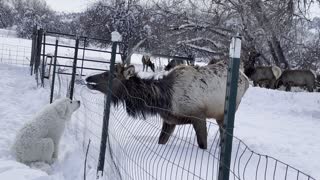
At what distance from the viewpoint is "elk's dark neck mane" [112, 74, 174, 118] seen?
7.19m

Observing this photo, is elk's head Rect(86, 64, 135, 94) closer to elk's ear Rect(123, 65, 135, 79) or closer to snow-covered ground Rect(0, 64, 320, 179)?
elk's ear Rect(123, 65, 135, 79)

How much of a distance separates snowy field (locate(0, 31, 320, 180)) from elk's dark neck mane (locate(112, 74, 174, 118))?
295 mm

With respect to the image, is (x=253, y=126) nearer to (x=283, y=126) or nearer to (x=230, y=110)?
(x=283, y=126)

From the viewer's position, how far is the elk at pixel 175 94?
23.2ft

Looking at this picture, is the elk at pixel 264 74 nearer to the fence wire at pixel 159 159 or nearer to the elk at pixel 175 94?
the fence wire at pixel 159 159

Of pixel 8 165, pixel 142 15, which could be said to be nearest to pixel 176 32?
pixel 142 15

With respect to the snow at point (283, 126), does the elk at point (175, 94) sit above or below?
above

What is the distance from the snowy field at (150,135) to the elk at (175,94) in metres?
0.29

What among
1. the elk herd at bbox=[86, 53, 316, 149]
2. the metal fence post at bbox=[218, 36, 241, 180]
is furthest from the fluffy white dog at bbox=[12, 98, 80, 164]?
the metal fence post at bbox=[218, 36, 241, 180]

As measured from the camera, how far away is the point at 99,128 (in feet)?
24.7

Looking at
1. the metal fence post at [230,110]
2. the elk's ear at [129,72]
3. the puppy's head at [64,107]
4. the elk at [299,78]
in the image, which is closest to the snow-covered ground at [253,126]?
the puppy's head at [64,107]

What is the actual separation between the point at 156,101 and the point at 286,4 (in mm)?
11571

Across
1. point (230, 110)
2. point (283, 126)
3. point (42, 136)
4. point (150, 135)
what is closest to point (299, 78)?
point (283, 126)

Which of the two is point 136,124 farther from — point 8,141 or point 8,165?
point 8,165
